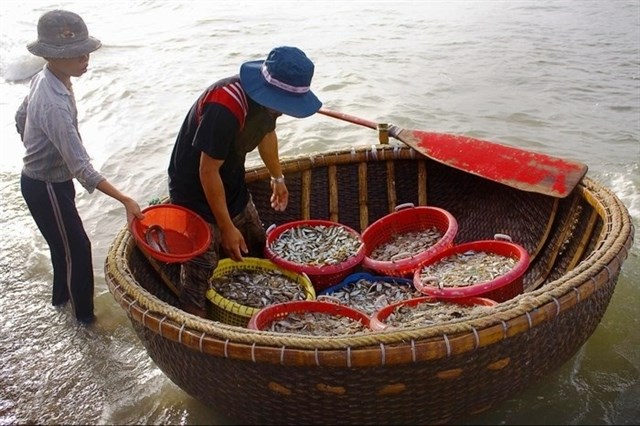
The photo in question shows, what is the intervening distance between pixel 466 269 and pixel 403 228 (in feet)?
2.43

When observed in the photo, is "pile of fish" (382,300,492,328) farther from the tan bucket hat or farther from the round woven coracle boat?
the tan bucket hat

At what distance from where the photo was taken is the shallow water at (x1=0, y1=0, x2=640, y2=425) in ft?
11.9

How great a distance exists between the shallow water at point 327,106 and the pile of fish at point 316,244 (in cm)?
109

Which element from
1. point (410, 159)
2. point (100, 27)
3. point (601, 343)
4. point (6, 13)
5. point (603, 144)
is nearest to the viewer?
point (601, 343)

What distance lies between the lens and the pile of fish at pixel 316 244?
409 cm

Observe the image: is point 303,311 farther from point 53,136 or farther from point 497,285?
point 53,136

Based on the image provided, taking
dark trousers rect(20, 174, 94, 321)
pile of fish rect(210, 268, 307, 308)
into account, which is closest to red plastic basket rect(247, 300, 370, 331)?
pile of fish rect(210, 268, 307, 308)

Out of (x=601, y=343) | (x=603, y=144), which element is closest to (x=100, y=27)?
(x=603, y=144)

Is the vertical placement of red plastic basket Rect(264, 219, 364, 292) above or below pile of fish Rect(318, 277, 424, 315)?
above

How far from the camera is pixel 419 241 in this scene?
4273 mm

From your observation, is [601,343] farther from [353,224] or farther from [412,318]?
[353,224]

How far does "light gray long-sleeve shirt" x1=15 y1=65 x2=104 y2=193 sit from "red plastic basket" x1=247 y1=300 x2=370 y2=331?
3.81ft

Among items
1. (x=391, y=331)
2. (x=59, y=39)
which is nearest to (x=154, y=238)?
(x=59, y=39)

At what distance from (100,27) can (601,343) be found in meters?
14.7
